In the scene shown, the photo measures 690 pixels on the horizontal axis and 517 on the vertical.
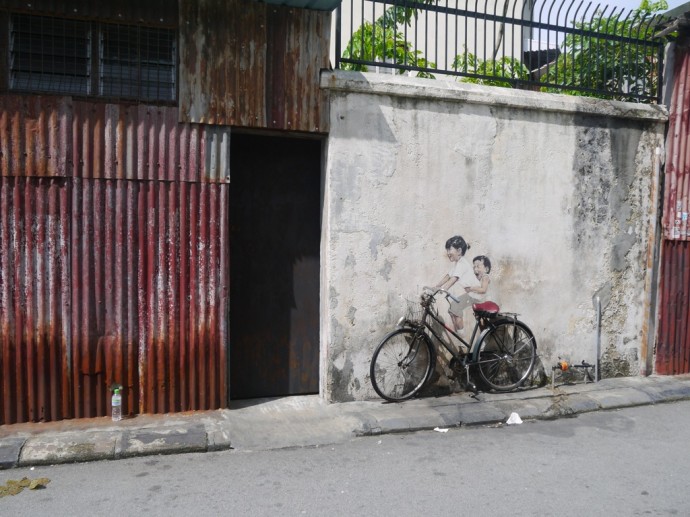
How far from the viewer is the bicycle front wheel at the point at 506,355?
7.14 metres

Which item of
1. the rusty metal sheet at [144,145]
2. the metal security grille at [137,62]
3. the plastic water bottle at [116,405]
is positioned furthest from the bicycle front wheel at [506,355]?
the metal security grille at [137,62]

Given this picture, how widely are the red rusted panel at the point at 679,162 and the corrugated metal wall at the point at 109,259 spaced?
5822 mm

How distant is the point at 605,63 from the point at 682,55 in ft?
3.44

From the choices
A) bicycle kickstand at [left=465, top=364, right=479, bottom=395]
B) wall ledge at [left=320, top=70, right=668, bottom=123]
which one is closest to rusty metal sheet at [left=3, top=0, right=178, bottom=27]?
wall ledge at [left=320, top=70, right=668, bottom=123]

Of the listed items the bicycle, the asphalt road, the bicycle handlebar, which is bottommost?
the asphalt road

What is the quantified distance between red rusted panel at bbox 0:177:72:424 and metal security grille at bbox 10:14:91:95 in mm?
946

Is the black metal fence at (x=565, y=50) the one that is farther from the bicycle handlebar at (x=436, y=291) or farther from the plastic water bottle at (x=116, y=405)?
the plastic water bottle at (x=116, y=405)

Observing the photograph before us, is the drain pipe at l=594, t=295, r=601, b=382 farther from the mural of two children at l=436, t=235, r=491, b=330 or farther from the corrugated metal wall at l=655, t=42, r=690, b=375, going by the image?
the mural of two children at l=436, t=235, r=491, b=330

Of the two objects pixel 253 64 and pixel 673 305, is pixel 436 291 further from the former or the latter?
pixel 673 305

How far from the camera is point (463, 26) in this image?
7598mm

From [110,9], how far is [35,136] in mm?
1444

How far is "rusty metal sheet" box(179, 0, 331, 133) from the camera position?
20.2 ft

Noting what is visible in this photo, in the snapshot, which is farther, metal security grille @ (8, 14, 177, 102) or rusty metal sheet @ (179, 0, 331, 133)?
rusty metal sheet @ (179, 0, 331, 133)

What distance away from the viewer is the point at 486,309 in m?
7.04
